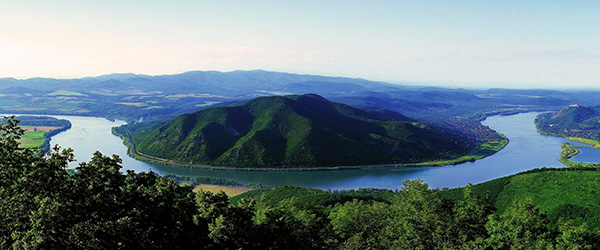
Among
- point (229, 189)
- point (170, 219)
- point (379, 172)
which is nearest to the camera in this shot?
point (170, 219)

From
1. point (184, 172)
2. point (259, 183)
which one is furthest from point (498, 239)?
point (184, 172)

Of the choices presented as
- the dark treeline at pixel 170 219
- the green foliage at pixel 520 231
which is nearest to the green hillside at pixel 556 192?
the green foliage at pixel 520 231

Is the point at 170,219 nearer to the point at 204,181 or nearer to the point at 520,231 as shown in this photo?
the point at 520,231

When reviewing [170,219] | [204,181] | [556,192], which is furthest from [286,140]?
[170,219]

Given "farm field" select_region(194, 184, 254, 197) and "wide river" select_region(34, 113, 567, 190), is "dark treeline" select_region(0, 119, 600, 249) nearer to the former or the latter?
"farm field" select_region(194, 184, 254, 197)

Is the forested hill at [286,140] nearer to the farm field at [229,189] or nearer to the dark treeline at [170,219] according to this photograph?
the farm field at [229,189]

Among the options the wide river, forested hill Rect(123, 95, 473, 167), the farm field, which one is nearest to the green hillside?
the wide river

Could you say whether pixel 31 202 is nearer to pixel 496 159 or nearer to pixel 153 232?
pixel 153 232
